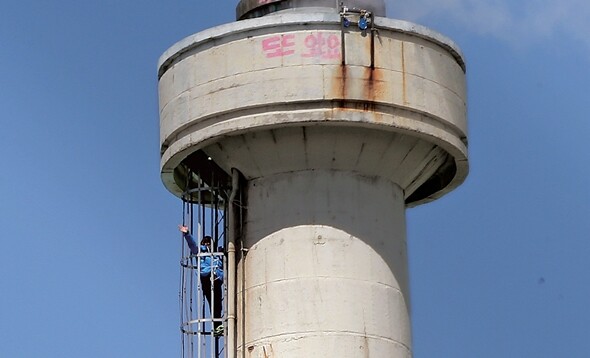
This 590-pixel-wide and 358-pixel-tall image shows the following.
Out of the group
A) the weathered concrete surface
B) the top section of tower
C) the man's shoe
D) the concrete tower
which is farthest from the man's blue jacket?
the top section of tower

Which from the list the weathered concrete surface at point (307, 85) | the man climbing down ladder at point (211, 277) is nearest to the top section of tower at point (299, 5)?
the weathered concrete surface at point (307, 85)

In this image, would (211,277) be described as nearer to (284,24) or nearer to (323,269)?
(323,269)

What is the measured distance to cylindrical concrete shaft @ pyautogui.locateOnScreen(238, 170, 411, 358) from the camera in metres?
33.6

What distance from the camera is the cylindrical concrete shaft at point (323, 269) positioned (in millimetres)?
33625

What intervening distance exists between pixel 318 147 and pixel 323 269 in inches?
81.2

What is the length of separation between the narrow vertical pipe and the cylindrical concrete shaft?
0.45 feet

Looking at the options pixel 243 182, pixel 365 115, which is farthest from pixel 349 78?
pixel 243 182

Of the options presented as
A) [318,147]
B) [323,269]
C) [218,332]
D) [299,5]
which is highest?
[299,5]

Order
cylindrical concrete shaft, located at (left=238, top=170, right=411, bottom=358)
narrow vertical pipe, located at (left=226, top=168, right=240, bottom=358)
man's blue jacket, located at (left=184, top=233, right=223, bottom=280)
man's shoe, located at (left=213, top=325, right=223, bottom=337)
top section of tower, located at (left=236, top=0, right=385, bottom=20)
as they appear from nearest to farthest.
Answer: cylindrical concrete shaft, located at (left=238, top=170, right=411, bottom=358) < narrow vertical pipe, located at (left=226, top=168, right=240, bottom=358) < man's shoe, located at (left=213, top=325, right=223, bottom=337) < man's blue jacket, located at (left=184, top=233, right=223, bottom=280) < top section of tower, located at (left=236, top=0, right=385, bottom=20)

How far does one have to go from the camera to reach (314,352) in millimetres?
33375

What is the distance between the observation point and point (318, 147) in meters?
34.4

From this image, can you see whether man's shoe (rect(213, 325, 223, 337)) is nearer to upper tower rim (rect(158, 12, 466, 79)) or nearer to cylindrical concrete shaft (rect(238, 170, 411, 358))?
cylindrical concrete shaft (rect(238, 170, 411, 358))

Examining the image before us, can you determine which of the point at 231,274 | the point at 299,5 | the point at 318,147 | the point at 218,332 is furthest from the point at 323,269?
the point at 299,5

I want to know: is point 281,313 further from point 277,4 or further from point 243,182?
point 277,4
